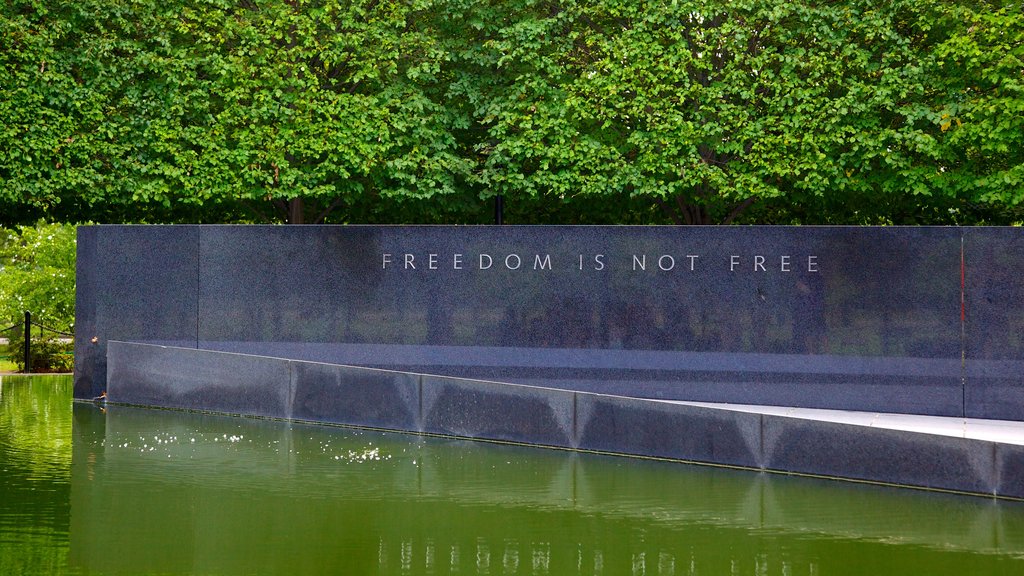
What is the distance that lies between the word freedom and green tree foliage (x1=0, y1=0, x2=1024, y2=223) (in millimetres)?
3314

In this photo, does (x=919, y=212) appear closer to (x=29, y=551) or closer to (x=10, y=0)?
(x=10, y=0)

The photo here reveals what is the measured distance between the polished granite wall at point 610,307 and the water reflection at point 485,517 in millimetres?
3220

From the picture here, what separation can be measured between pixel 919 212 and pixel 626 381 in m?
9.93

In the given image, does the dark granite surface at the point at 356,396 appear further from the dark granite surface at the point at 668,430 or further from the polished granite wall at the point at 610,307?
the dark granite surface at the point at 668,430

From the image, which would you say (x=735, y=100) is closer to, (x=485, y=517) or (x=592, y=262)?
(x=592, y=262)

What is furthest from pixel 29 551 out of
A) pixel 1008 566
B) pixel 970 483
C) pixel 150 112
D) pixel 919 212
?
pixel 919 212

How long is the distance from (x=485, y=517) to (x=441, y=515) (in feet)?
1.25

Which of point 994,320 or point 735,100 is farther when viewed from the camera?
point 735,100

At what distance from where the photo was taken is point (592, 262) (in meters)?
17.2

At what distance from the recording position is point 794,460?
41.4 ft

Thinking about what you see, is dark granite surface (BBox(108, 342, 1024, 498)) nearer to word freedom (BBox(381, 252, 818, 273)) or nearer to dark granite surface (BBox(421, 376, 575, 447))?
dark granite surface (BBox(421, 376, 575, 447))

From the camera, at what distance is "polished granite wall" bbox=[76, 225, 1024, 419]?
631 inches

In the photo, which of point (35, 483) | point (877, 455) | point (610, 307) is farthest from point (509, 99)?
point (35, 483)

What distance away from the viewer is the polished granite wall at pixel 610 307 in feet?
52.5
